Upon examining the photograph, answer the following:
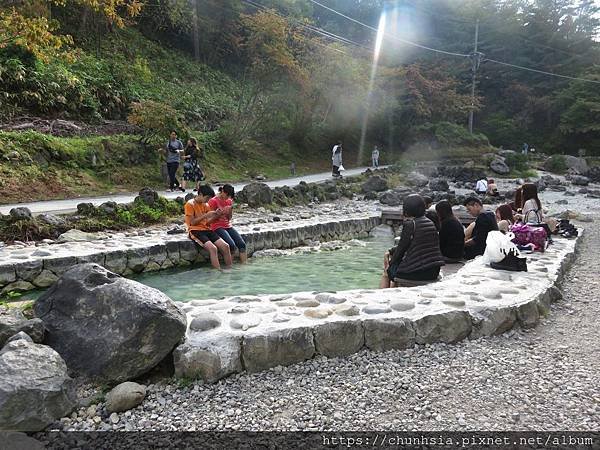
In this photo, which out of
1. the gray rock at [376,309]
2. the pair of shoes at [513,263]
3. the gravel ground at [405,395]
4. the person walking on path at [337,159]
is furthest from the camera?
the person walking on path at [337,159]

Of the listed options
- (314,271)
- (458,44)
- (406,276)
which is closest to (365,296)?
(406,276)

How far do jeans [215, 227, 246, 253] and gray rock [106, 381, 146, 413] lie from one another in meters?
5.45

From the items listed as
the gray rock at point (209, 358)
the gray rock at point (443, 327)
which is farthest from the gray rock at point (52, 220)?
the gray rock at point (443, 327)

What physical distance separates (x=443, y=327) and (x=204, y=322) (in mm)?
2335

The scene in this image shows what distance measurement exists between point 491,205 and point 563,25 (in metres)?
35.5

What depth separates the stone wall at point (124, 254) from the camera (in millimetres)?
7152

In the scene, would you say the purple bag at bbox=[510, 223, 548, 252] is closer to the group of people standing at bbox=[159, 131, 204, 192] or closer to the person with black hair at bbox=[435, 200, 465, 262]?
the person with black hair at bbox=[435, 200, 465, 262]

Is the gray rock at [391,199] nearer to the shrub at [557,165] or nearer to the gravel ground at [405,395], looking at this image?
the gravel ground at [405,395]

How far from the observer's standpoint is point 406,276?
19.8 ft

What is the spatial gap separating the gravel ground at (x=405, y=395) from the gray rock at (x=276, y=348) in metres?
0.08

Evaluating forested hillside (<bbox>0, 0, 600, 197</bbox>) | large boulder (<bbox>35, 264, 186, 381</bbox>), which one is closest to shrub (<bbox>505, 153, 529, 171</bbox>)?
forested hillside (<bbox>0, 0, 600, 197</bbox>)

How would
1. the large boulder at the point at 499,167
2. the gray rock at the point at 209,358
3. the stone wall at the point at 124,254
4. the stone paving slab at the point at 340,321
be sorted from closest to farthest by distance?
the gray rock at the point at 209,358
the stone paving slab at the point at 340,321
the stone wall at the point at 124,254
the large boulder at the point at 499,167

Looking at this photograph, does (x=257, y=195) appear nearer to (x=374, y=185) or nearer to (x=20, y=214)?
(x=20, y=214)

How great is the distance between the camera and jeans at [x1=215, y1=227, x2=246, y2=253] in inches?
356
